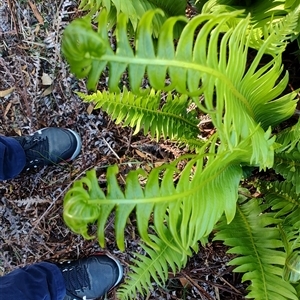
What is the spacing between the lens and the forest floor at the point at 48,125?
7.20 feet

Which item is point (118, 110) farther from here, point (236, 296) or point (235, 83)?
point (236, 296)

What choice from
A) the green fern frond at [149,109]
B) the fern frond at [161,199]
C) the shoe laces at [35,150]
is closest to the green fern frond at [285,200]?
the fern frond at [161,199]

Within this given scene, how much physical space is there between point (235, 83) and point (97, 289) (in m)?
1.33

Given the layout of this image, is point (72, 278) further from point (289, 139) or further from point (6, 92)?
point (289, 139)

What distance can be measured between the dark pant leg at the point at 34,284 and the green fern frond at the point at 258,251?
0.88 meters

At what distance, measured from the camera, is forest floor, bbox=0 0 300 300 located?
2195 millimetres

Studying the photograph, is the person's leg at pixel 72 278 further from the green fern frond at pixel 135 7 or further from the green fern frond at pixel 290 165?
the green fern frond at pixel 135 7

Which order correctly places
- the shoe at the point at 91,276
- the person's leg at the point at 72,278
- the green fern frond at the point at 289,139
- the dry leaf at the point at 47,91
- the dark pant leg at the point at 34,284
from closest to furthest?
the green fern frond at the point at 289,139
the dark pant leg at the point at 34,284
the person's leg at the point at 72,278
the shoe at the point at 91,276
the dry leaf at the point at 47,91

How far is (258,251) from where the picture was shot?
161 cm

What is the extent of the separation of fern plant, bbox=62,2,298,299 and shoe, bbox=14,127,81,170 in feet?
2.00

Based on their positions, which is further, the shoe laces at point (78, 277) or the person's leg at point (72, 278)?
the shoe laces at point (78, 277)

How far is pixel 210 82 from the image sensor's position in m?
1.09

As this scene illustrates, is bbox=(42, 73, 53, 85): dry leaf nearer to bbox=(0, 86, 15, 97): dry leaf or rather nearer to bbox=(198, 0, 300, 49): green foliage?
bbox=(0, 86, 15, 97): dry leaf

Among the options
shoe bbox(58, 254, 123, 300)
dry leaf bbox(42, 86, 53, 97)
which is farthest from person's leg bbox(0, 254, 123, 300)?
dry leaf bbox(42, 86, 53, 97)
